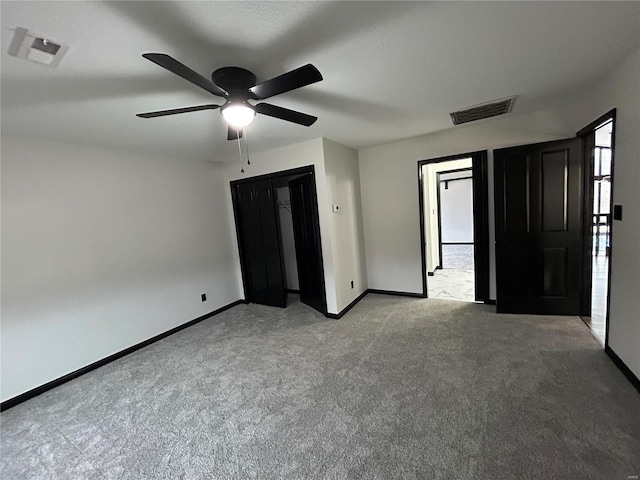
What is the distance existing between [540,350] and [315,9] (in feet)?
10.2

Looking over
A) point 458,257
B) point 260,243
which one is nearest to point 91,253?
point 260,243

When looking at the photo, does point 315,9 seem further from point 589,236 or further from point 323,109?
point 589,236

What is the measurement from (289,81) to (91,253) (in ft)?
9.24

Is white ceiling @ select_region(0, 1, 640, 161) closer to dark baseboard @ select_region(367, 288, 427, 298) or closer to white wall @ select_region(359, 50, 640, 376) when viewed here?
white wall @ select_region(359, 50, 640, 376)

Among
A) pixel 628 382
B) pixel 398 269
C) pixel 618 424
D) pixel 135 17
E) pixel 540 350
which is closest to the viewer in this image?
pixel 135 17

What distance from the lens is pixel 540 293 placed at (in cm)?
320

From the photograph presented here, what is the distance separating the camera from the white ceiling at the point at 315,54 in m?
1.27

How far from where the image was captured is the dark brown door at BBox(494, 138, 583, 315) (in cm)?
296

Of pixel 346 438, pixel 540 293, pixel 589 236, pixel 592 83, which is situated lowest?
pixel 346 438

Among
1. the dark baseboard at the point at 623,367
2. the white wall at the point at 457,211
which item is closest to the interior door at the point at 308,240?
the dark baseboard at the point at 623,367

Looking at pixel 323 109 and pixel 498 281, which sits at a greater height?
pixel 323 109

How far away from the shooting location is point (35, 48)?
4.44 ft

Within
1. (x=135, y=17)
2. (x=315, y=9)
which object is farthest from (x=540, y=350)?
(x=135, y=17)

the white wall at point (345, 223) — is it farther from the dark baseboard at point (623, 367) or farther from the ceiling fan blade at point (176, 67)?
the dark baseboard at point (623, 367)
